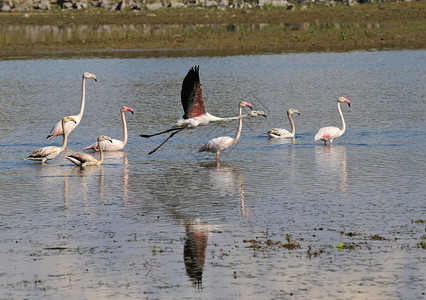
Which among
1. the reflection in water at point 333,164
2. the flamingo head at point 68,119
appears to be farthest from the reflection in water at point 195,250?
the flamingo head at point 68,119

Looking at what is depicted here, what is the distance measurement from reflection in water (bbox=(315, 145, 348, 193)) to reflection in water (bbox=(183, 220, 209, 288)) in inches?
124

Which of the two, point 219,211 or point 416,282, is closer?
point 416,282

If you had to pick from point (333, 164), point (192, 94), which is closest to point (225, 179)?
point (192, 94)

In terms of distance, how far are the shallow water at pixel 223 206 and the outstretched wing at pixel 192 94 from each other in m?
1.20

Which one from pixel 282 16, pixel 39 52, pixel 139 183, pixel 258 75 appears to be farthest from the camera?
pixel 282 16

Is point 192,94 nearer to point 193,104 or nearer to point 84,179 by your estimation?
point 193,104

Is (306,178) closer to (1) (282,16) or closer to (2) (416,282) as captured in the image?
(2) (416,282)

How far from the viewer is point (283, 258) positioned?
9.51 metres

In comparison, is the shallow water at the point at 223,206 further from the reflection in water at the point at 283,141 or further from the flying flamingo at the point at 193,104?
the flying flamingo at the point at 193,104

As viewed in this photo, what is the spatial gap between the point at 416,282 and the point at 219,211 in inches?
155

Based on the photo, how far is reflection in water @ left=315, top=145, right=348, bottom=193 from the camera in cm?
1405

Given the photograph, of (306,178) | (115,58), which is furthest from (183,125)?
(115,58)

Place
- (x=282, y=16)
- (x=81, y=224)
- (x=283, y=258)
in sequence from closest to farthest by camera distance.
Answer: (x=283, y=258) → (x=81, y=224) → (x=282, y=16)

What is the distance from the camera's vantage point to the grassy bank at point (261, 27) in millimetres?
42469
